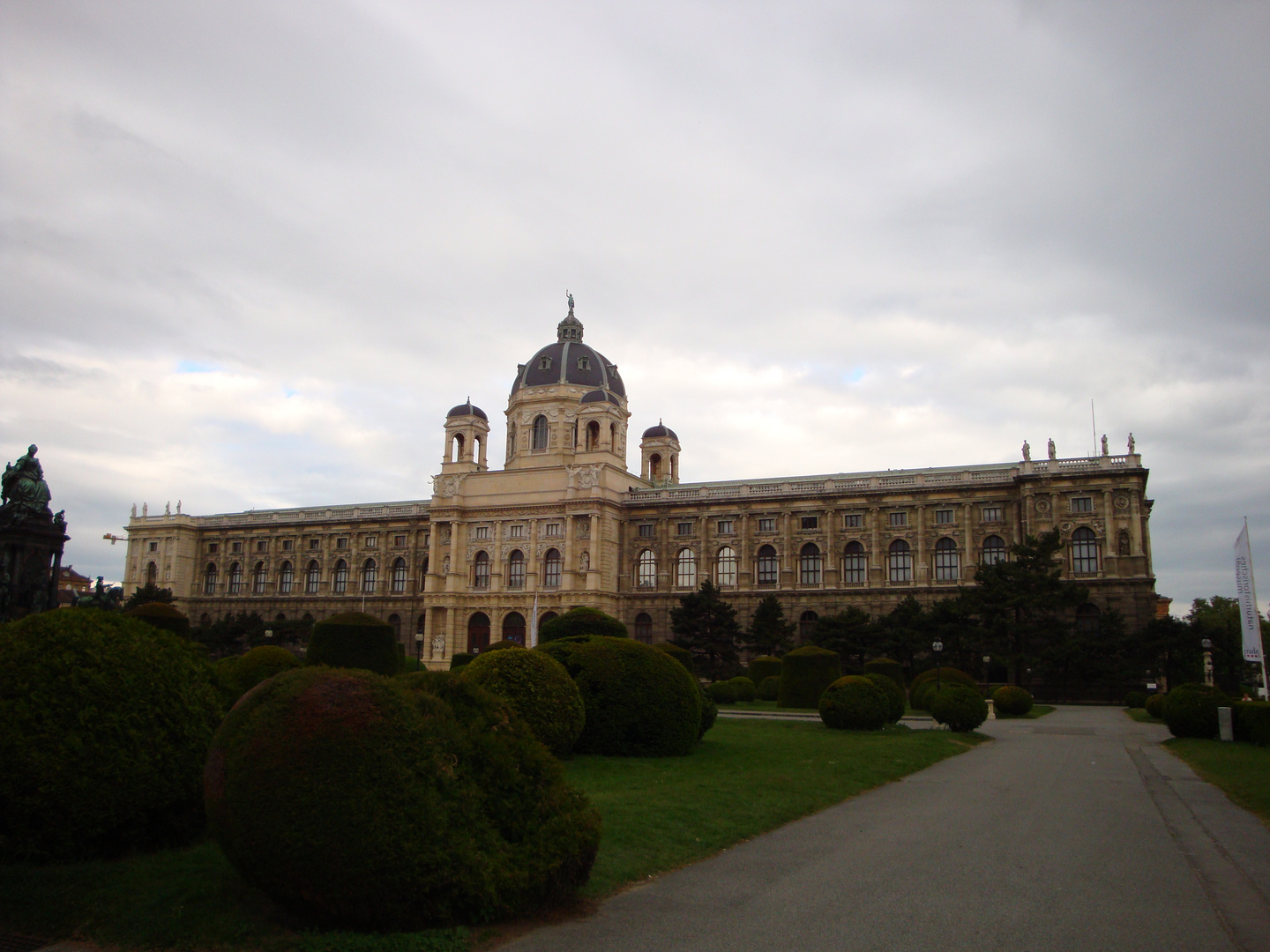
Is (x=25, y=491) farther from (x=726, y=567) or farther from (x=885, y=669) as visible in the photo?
(x=726, y=567)

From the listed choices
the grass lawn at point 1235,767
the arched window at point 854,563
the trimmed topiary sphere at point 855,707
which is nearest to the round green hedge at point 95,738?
the grass lawn at point 1235,767

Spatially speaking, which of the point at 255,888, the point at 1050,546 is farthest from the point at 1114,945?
the point at 1050,546

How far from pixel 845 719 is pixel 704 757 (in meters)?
8.71

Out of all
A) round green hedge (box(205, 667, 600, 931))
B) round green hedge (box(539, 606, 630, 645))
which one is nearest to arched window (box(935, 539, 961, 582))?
round green hedge (box(539, 606, 630, 645))

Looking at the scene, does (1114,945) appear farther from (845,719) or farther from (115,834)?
(845,719)

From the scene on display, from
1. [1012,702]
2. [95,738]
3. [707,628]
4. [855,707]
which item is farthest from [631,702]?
[707,628]

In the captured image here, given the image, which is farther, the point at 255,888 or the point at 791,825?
the point at 791,825

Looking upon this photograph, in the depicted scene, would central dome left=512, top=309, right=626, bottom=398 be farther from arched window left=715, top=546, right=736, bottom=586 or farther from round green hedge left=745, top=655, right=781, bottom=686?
round green hedge left=745, top=655, right=781, bottom=686

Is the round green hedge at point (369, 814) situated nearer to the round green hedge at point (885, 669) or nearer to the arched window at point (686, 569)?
the round green hedge at point (885, 669)

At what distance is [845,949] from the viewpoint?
786cm

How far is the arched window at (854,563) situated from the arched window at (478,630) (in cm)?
2714

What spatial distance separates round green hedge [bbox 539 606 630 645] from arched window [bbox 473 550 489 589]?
44.9 meters

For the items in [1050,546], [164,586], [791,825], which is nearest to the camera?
[791,825]

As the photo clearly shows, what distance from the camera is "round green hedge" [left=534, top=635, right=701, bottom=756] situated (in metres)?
20.1
